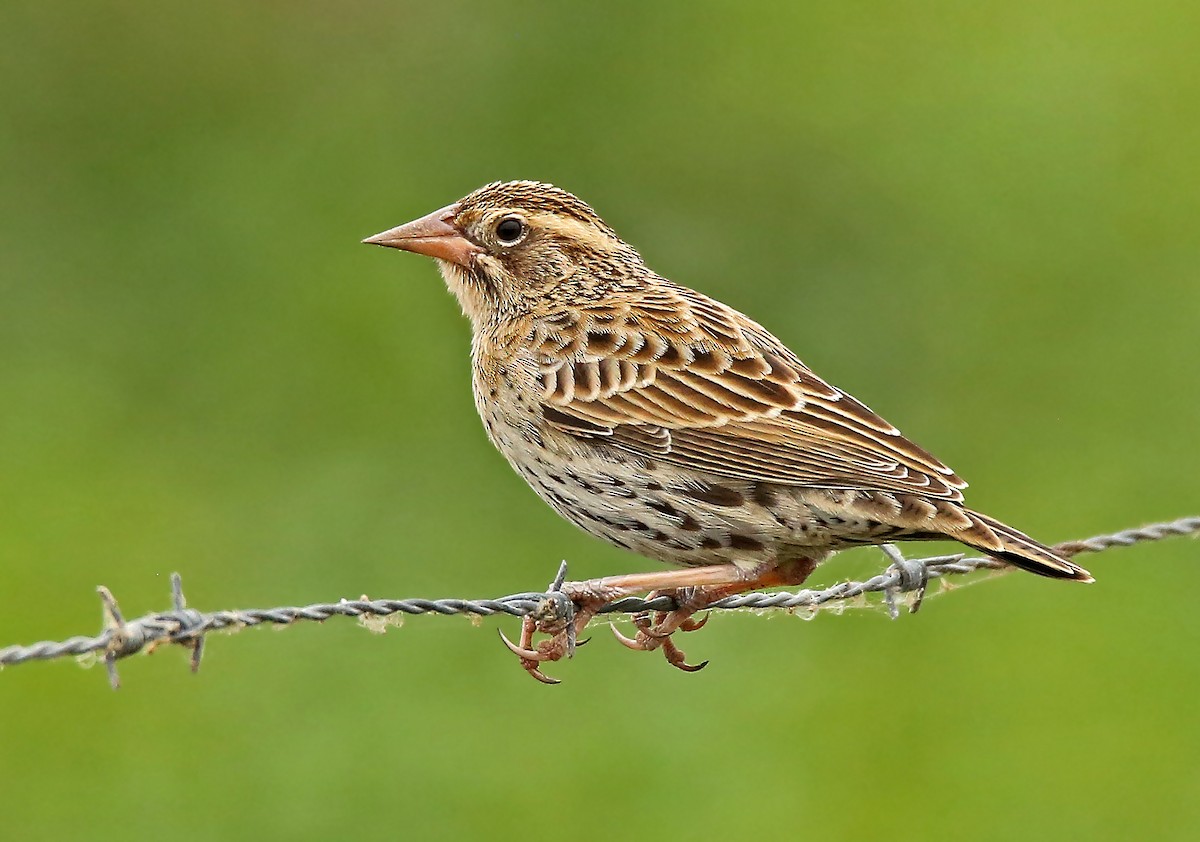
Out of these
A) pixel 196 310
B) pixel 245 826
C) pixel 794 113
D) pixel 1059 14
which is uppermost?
pixel 1059 14

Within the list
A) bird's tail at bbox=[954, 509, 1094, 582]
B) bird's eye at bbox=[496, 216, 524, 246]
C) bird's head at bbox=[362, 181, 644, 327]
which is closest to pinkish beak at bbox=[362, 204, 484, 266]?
bird's head at bbox=[362, 181, 644, 327]

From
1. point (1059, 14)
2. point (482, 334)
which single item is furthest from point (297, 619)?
point (1059, 14)

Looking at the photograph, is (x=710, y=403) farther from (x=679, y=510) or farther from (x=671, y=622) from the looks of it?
(x=671, y=622)

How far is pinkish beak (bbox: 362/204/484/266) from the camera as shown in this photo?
9109 millimetres

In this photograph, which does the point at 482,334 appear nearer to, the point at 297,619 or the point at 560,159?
the point at 297,619

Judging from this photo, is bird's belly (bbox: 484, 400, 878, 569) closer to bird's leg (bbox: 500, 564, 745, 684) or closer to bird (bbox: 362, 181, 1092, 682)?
bird (bbox: 362, 181, 1092, 682)

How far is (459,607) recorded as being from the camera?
712cm

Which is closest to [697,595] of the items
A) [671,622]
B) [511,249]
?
[671,622]

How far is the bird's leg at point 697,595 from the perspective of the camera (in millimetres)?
8320

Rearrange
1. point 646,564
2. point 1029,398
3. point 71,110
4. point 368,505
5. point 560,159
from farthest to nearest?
point 71,110 → point 560,159 → point 1029,398 → point 368,505 → point 646,564

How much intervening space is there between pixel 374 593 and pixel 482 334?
198 inches

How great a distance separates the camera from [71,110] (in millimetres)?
19406

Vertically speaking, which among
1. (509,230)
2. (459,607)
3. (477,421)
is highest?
(477,421)

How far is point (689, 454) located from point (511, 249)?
1.53 meters
